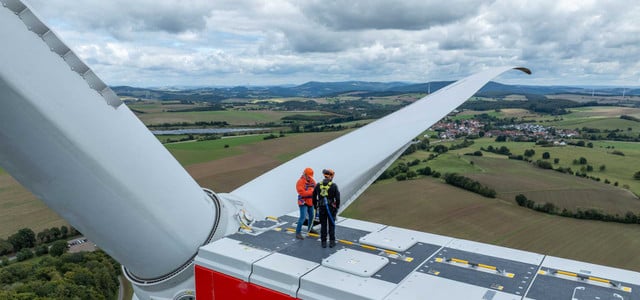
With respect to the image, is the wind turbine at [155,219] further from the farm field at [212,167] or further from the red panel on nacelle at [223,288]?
the farm field at [212,167]

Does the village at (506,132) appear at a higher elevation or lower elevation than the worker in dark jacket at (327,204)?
lower

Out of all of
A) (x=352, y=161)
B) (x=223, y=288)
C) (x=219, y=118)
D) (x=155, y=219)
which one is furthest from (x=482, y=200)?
(x=219, y=118)

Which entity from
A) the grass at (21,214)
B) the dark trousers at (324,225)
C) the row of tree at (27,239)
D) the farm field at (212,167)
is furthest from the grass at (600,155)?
the grass at (21,214)

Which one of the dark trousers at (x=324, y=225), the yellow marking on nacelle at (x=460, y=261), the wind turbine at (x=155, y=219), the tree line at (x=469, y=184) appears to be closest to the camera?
the wind turbine at (x=155, y=219)

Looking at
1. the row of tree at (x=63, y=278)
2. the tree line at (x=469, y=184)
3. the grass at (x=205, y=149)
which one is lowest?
the tree line at (x=469, y=184)

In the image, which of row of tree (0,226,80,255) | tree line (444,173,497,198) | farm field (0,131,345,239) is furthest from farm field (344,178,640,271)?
row of tree (0,226,80,255)

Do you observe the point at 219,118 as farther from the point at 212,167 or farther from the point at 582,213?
the point at 582,213

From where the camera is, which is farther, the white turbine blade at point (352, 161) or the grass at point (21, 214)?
the grass at point (21, 214)
